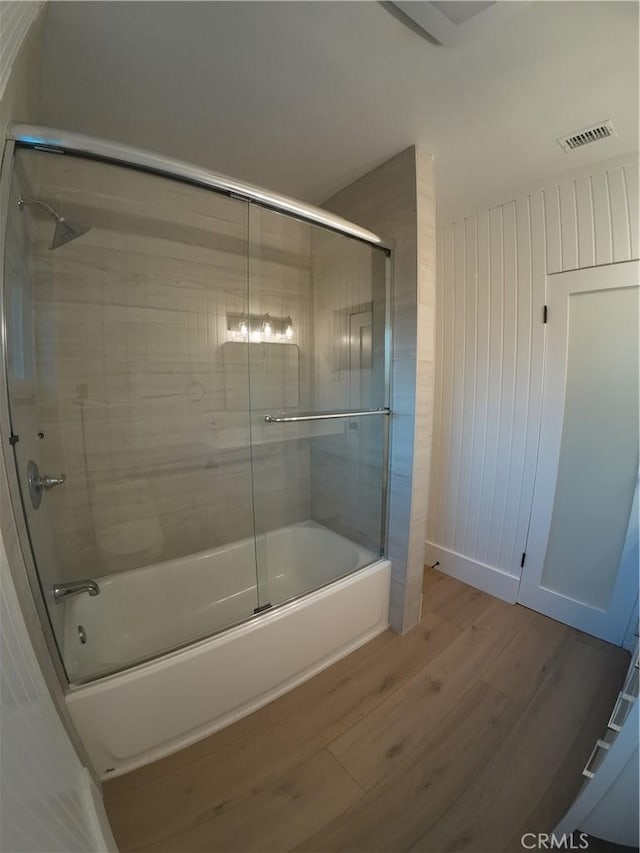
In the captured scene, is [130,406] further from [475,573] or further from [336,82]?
[475,573]

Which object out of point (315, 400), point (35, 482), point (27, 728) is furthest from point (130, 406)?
point (27, 728)

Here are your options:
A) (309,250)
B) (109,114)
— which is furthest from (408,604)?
(109,114)

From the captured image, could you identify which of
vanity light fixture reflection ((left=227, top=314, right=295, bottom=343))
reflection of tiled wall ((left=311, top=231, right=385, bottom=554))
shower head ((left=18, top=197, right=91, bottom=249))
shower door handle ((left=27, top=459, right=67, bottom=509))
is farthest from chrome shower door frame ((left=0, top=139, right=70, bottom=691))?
reflection of tiled wall ((left=311, top=231, right=385, bottom=554))

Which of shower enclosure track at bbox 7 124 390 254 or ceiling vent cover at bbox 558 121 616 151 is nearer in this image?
shower enclosure track at bbox 7 124 390 254

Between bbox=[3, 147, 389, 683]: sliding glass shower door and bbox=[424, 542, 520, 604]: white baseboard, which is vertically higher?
bbox=[3, 147, 389, 683]: sliding glass shower door

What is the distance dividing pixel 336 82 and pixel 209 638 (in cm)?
213

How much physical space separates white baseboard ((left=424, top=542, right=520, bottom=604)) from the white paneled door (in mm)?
128

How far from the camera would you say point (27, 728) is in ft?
1.99

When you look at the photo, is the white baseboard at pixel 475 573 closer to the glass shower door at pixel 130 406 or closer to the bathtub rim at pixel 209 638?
the bathtub rim at pixel 209 638

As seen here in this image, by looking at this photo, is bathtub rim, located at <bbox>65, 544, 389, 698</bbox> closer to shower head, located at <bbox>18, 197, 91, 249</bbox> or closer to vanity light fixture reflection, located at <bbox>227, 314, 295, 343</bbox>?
vanity light fixture reflection, located at <bbox>227, 314, 295, 343</bbox>

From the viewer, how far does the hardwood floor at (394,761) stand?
2.96 feet

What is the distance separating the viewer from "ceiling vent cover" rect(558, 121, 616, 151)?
124cm

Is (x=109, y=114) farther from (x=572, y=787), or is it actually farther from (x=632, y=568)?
(x=632, y=568)

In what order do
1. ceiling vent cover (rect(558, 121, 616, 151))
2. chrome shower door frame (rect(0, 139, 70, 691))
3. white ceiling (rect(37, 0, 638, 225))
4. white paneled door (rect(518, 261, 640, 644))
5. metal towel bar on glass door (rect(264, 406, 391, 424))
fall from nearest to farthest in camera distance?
chrome shower door frame (rect(0, 139, 70, 691)) < white ceiling (rect(37, 0, 638, 225)) < ceiling vent cover (rect(558, 121, 616, 151)) < white paneled door (rect(518, 261, 640, 644)) < metal towel bar on glass door (rect(264, 406, 391, 424))
